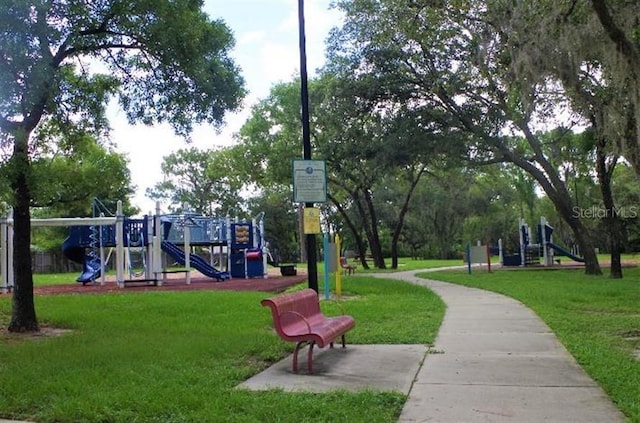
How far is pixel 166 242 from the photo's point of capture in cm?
2641

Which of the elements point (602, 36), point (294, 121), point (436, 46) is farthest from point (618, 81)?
point (294, 121)

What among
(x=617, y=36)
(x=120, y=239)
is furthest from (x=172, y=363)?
(x=120, y=239)

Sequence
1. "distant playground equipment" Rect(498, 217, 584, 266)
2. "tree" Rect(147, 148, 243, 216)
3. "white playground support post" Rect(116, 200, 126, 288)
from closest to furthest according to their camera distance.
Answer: "white playground support post" Rect(116, 200, 126, 288) → "distant playground equipment" Rect(498, 217, 584, 266) → "tree" Rect(147, 148, 243, 216)

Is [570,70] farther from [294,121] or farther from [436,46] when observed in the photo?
[294,121]

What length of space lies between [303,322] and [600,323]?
5.88 metres

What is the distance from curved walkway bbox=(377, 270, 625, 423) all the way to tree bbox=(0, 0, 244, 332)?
642 centimetres

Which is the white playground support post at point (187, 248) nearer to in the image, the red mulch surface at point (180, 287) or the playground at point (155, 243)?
the playground at point (155, 243)

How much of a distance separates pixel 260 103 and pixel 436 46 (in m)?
16.3

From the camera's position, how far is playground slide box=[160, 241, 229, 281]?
26.2 meters

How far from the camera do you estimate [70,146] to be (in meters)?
12.8

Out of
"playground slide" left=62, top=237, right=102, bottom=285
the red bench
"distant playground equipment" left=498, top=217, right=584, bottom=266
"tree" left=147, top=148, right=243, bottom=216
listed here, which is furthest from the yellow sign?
"tree" left=147, top=148, right=243, bottom=216

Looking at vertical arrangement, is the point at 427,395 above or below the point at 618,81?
below

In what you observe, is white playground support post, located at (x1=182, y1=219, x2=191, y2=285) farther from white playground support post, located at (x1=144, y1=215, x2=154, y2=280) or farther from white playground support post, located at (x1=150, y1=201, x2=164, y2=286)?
white playground support post, located at (x1=144, y1=215, x2=154, y2=280)

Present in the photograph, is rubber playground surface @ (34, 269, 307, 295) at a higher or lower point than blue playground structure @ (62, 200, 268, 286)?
lower
